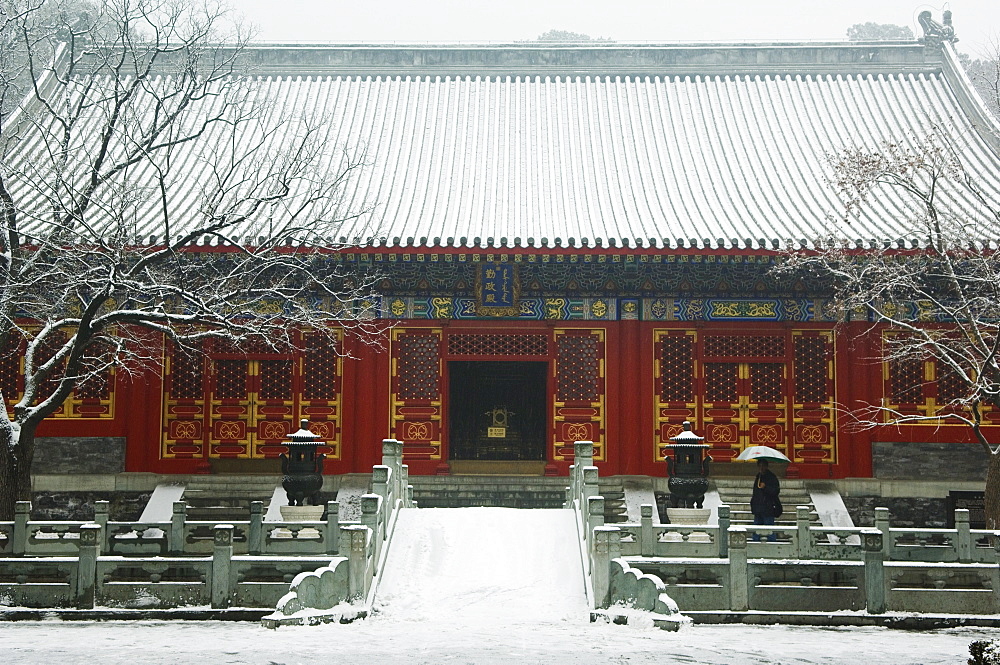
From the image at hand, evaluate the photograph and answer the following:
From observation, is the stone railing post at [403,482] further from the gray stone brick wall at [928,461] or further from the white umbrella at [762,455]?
the gray stone brick wall at [928,461]

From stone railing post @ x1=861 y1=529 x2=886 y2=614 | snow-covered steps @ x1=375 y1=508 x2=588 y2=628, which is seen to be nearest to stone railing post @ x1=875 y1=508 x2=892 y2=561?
stone railing post @ x1=861 y1=529 x2=886 y2=614

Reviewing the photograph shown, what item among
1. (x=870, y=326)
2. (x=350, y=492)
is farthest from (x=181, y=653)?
(x=870, y=326)

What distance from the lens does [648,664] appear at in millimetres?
9492

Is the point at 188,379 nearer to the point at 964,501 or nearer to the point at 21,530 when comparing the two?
the point at 21,530

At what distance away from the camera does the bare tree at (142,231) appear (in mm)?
14398

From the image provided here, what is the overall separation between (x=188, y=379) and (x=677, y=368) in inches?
339

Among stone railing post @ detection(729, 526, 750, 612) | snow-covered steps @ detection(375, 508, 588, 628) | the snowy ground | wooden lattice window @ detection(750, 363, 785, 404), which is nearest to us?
the snowy ground

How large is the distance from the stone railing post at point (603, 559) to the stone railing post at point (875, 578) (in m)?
2.69

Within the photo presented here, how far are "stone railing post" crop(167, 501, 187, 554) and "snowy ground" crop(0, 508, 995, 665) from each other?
2227 millimetres

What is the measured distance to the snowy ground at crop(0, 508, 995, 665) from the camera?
31.9ft

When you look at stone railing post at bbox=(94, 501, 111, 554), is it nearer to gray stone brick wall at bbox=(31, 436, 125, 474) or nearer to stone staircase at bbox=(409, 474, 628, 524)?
gray stone brick wall at bbox=(31, 436, 125, 474)

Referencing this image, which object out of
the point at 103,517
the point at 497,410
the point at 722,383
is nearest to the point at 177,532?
the point at 103,517

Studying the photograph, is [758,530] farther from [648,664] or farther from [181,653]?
[181,653]

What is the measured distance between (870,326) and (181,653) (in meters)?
13.8
